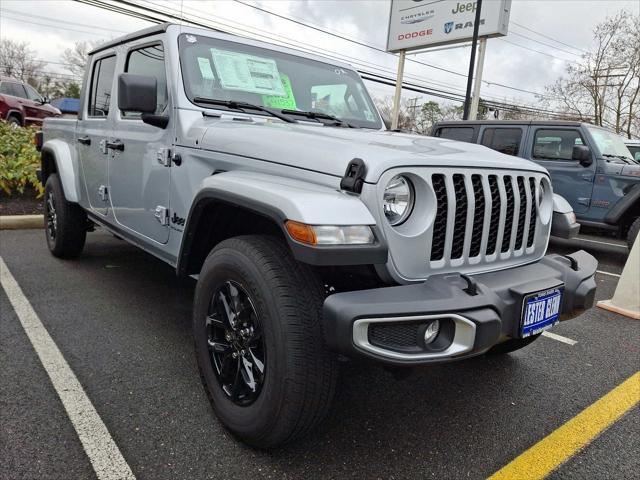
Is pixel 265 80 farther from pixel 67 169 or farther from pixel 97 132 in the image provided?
pixel 67 169

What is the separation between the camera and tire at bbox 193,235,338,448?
1.81 meters

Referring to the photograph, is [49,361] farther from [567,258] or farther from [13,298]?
[567,258]

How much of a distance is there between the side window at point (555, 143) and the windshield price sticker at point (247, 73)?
5558mm

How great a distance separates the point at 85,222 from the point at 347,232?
3.74 metres

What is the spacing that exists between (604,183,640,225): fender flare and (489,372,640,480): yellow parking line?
14.7 ft

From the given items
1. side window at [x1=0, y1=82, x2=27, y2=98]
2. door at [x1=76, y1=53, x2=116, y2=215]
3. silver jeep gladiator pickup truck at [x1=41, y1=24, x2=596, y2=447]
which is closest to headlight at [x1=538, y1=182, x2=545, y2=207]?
silver jeep gladiator pickup truck at [x1=41, y1=24, x2=596, y2=447]

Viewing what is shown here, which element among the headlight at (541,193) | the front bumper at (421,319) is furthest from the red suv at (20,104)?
the front bumper at (421,319)

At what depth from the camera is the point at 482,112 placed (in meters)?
33.8

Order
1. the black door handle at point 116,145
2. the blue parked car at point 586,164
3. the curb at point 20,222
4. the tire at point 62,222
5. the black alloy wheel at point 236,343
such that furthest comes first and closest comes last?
the blue parked car at point 586,164 < the curb at point 20,222 < the tire at point 62,222 < the black door handle at point 116,145 < the black alloy wheel at point 236,343

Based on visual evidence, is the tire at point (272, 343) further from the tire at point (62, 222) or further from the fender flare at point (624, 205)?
the fender flare at point (624, 205)

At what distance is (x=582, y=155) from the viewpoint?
6.91 m

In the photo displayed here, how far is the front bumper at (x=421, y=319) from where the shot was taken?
1.65 metres

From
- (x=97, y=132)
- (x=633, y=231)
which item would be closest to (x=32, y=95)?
(x=97, y=132)

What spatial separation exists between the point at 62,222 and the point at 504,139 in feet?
20.8
